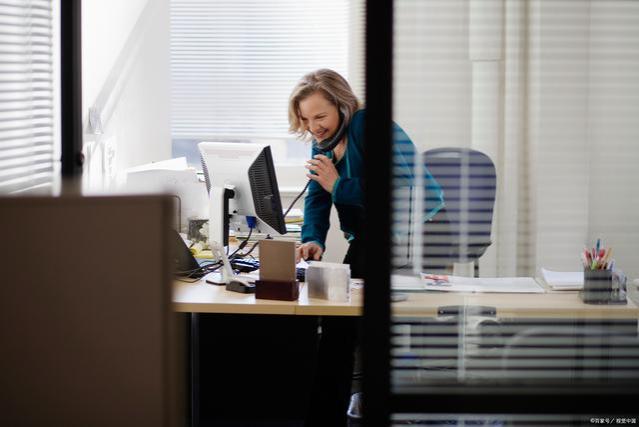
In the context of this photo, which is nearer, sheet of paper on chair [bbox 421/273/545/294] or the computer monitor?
sheet of paper on chair [bbox 421/273/545/294]

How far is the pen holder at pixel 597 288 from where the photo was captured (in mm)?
1864

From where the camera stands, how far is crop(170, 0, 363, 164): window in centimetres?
579

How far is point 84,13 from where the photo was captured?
4586mm

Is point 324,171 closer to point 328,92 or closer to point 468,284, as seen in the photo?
point 328,92

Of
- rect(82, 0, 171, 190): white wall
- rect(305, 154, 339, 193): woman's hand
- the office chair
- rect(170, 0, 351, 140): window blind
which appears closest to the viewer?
the office chair

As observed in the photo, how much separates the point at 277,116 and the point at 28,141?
2547mm

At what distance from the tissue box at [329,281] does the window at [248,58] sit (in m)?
3.00

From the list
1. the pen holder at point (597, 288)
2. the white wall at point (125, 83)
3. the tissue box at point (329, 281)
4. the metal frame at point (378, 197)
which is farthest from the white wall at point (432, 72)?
the white wall at point (125, 83)

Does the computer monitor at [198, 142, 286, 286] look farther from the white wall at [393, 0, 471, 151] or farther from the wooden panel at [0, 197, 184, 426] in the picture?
the wooden panel at [0, 197, 184, 426]

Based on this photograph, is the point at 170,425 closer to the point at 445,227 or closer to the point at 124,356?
the point at 124,356

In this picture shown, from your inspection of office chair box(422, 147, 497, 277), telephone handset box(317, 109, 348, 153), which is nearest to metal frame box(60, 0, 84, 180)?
office chair box(422, 147, 497, 277)

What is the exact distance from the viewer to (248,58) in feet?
19.2

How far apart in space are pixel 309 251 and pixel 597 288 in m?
1.85

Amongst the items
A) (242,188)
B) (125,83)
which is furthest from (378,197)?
(125,83)
